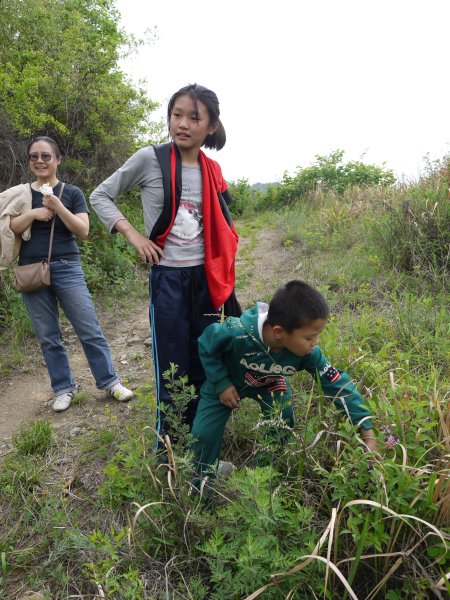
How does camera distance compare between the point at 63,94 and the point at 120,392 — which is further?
the point at 63,94

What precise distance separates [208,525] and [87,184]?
574cm

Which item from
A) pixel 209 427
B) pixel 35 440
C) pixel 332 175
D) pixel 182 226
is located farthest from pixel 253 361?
pixel 332 175

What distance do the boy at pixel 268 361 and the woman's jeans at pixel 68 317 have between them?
150 centimetres

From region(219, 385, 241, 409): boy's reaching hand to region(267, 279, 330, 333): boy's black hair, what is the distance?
0.39 metres

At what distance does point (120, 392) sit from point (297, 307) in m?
2.08

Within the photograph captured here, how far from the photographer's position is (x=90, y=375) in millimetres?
4102

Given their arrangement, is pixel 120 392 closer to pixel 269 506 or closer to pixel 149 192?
pixel 149 192

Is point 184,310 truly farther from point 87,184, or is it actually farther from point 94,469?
point 87,184

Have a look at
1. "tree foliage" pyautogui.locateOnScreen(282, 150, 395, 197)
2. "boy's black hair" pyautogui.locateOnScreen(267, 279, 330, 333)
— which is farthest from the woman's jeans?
"tree foliage" pyautogui.locateOnScreen(282, 150, 395, 197)

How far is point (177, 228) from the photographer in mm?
2287

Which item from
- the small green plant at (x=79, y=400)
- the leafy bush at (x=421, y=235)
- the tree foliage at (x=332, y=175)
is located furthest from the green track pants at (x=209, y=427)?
the tree foliage at (x=332, y=175)

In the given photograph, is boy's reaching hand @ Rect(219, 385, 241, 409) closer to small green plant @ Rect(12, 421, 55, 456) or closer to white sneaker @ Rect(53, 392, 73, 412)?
small green plant @ Rect(12, 421, 55, 456)

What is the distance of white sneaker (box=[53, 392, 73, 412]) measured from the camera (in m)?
3.38

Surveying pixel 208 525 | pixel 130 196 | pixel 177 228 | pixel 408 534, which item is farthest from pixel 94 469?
pixel 130 196
